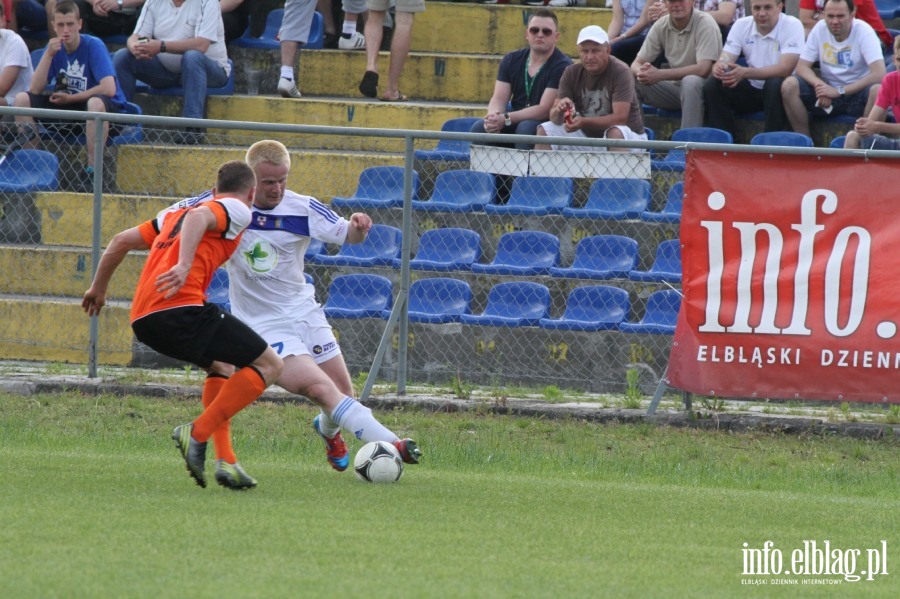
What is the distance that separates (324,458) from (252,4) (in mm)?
9304

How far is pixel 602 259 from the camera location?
11156 millimetres

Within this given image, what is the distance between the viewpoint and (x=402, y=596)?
16.3ft

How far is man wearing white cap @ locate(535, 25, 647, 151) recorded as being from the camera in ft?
40.0

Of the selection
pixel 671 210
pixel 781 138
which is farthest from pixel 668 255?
pixel 781 138

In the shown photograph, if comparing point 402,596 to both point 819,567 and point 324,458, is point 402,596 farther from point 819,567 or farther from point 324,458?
point 324,458

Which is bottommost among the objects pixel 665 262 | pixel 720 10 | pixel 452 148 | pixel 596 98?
pixel 665 262

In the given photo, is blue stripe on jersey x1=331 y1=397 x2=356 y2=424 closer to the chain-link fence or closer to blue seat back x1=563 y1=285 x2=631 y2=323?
the chain-link fence

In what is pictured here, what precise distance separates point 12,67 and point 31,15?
247 centimetres

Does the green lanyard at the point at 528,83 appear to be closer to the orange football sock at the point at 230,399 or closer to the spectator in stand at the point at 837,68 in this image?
the spectator in stand at the point at 837,68

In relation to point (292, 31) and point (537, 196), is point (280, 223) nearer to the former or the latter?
point (537, 196)

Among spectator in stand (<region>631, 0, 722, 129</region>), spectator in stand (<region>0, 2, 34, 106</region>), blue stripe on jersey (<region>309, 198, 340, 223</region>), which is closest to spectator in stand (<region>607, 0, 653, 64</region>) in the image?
spectator in stand (<region>631, 0, 722, 129</region>)

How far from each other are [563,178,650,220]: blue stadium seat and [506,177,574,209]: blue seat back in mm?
182

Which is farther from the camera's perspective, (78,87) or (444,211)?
(78,87)

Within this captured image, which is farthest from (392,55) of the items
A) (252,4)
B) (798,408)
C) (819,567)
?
(819,567)
